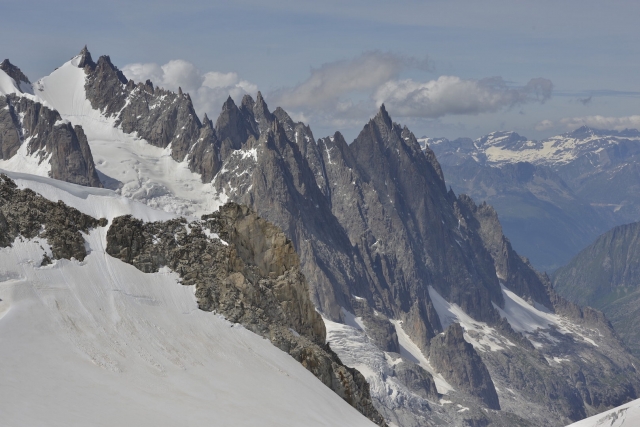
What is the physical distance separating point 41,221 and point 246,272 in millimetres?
18935

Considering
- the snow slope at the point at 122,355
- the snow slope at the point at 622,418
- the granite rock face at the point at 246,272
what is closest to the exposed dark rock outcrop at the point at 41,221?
the snow slope at the point at 122,355

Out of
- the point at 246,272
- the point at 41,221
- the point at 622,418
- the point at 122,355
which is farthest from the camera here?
the point at 622,418

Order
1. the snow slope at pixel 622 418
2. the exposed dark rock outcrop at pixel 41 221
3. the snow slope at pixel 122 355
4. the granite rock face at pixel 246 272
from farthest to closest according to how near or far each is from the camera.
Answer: the snow slope at pixel 622 418, the granite rock face at pixel 246 272, the exposed dark rock outcrop at pixel 41 221, the snow slope at pixel 122 355

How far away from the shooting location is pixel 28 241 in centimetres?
6266

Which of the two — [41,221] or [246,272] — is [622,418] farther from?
[41,221]

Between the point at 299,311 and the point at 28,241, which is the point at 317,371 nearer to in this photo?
the point at 299,311

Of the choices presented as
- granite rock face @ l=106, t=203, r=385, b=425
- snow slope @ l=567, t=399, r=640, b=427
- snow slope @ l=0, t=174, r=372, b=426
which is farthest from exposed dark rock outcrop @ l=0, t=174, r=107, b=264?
snow slope @ l=567, t=399, r=640, b=427

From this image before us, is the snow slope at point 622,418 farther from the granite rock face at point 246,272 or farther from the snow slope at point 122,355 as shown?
the snow slope at point 122,355

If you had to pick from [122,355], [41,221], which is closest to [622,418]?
[122,355]

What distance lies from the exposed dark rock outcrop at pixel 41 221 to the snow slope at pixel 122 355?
816mm

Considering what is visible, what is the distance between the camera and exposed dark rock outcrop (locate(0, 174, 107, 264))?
6288 centimetres

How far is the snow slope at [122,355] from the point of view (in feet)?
159

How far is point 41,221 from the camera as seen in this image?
212 ft

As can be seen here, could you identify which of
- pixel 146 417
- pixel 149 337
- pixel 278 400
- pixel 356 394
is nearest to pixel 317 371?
pixel 356 394
